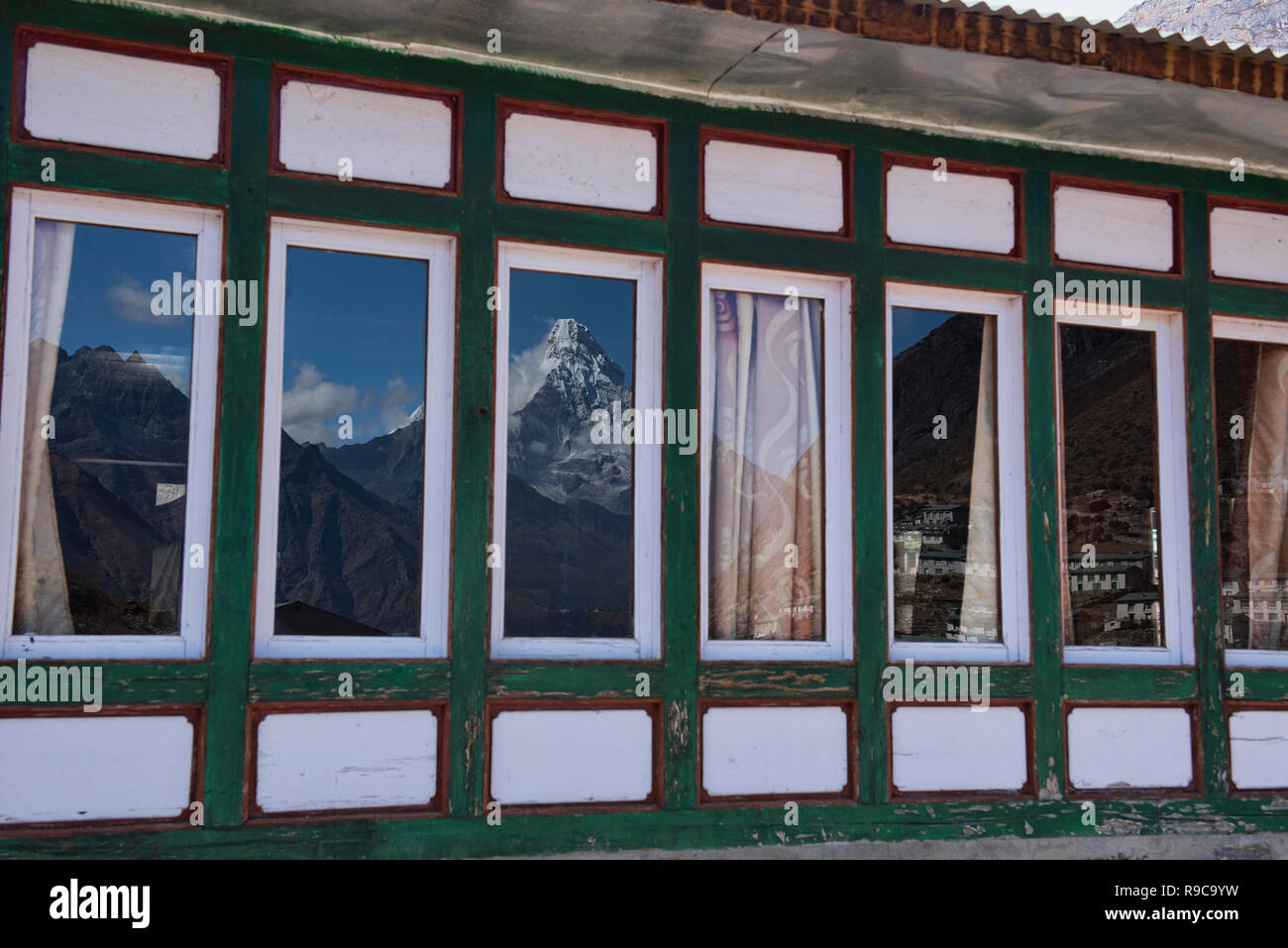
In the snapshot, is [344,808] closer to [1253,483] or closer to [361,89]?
[361,89]

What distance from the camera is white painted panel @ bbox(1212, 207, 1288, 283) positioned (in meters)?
6.55

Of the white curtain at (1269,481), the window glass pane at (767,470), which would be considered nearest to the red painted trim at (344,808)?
the window glass pane at (767,470)

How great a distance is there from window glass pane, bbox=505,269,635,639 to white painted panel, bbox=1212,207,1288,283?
3.27 metres

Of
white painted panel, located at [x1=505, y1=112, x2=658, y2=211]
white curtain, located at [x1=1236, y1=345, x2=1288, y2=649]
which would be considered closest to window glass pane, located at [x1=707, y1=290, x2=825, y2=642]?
white painted panel, located at [x1=505, y1=112, x2=658, y2=211]

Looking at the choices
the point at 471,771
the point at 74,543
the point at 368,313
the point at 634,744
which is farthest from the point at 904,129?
the point at 74,543

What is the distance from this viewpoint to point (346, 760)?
4914mm

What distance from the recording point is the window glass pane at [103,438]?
473 cm

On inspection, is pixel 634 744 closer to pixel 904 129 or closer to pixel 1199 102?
pixel 904 129

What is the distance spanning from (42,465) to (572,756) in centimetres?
242

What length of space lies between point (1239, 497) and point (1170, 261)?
1.37 m

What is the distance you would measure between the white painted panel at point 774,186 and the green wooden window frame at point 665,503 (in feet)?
0.28

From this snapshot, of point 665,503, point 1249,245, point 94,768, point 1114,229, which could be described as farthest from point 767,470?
point 94,768

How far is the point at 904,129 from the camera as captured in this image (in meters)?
6.02

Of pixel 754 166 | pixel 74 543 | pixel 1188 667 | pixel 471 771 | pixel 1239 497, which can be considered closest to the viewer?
pixel 74 543
